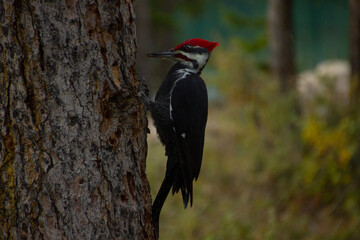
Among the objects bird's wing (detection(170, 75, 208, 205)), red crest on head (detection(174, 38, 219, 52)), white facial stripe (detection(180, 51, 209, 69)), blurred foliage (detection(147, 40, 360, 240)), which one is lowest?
blurred foliage (detection(147, 40, 360, 240))

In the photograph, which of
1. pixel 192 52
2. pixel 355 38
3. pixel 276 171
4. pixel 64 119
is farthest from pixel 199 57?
pixel 355 38

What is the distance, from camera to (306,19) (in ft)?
51.5

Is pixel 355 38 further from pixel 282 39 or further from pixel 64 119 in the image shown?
pixel 64 119

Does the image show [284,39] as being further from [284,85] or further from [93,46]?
[93,46]

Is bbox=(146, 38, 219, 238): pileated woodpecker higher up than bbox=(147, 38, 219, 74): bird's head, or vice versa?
bbox=(147, 38, 219, 74): bird's head

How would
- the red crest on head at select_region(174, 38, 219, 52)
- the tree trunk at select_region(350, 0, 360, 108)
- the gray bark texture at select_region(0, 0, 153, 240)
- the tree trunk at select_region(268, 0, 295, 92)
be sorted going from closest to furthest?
the gray bark texture at select_region(0, 0, 153, 240), the red crest on head at select_region(174, 38, 219, 52), the tree trunk at select_region(350, 0, 360, 108), the tree trunk at select_region(268, 0, 295, 92)

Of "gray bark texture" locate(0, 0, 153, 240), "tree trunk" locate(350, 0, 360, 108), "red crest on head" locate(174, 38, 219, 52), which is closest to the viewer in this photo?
"gray bark texture" locate(0, 0, 153, 240)

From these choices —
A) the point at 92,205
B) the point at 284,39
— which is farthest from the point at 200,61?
the point at 284,39

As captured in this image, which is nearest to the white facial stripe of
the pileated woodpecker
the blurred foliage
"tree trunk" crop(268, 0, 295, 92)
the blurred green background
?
the pileated woodpecker

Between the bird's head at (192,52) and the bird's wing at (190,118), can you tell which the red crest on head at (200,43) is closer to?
the bird's head at (192,52)

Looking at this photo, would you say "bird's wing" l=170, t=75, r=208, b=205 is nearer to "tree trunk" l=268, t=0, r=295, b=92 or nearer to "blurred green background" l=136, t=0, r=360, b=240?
"blurred green background" l=136, t=0, r=360, b=240

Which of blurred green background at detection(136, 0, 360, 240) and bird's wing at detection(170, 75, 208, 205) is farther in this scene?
blurred green background at detection(136, 0, 360, 240)

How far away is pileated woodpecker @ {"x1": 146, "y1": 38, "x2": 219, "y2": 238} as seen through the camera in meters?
2.45

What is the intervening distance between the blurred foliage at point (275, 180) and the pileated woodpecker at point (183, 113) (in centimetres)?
120
